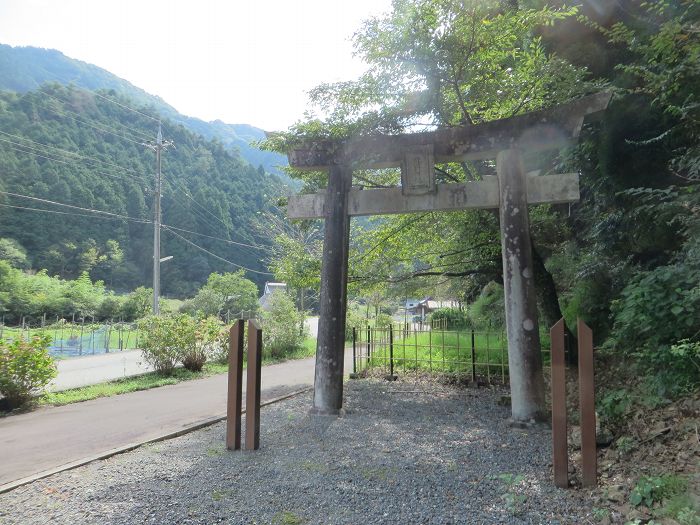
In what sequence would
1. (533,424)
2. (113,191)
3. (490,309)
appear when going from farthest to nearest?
(113,191)
(490,309)
(533,424)

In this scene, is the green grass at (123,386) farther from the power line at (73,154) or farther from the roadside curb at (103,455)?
the power line at (73,154)

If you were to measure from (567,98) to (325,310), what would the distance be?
4.76 metres

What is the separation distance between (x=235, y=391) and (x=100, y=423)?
3276 millimetres

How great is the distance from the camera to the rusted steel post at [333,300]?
6.18 m

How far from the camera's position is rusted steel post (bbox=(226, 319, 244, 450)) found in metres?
4.64

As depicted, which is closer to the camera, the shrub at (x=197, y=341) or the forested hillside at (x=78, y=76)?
the shrub at (x=197, y=341)

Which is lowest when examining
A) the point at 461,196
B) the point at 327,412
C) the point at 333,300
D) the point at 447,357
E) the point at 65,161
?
the point at 327,412

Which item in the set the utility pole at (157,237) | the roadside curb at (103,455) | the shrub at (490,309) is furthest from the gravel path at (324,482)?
the utility pole at (157,237)

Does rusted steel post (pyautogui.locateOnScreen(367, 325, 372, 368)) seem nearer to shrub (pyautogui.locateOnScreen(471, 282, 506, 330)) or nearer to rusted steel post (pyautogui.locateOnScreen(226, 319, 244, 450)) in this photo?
shrub (pyautogui.locateOnScreen(471, 282, 506, 330))

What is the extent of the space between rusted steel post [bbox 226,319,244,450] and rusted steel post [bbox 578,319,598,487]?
10.5 ft

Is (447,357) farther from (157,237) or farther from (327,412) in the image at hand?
(157,237)

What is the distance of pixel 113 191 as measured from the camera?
41.4 metres

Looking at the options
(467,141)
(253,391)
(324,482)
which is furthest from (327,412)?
(467,141)

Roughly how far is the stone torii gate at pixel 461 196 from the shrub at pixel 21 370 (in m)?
4.99
